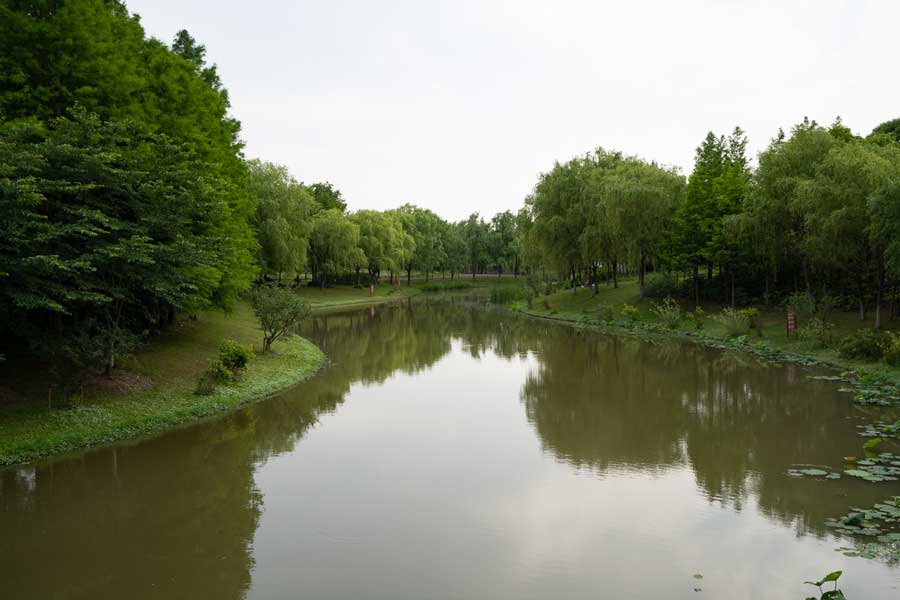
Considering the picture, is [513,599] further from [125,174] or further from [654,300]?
[654,300]

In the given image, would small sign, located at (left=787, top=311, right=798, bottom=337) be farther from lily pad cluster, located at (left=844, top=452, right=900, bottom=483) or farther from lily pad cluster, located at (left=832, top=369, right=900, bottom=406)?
lily pad cluster, located at (left=844, top=452, right=900, bottom=483)

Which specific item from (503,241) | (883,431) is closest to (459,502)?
(883,431)

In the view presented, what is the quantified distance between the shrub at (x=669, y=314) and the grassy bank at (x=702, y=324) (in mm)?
292

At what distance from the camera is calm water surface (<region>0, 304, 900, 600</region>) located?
25.9ft

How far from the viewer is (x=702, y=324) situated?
33.3m

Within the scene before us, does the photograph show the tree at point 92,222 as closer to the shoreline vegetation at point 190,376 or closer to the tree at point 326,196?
the shoreline vegetation at point 190,376

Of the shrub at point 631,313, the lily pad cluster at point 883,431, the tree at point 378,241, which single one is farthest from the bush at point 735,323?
the tree at point 378,241

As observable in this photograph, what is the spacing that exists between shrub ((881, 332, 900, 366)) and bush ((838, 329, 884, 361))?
0.47ft

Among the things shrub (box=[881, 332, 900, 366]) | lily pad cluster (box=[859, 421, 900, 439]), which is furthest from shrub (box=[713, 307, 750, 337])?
lily pad cluster (box=[859, 421, 900, 439])

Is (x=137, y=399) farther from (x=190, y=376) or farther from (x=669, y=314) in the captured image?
(x=669, y=314)

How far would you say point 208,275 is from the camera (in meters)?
18.6

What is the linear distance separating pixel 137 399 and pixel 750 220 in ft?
95.2

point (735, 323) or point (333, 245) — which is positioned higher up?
point (333, 245)

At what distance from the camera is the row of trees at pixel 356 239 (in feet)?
153
